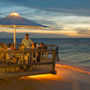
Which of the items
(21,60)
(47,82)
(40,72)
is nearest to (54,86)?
(47,82)

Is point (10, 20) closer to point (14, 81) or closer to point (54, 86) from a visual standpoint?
point (14, 81)

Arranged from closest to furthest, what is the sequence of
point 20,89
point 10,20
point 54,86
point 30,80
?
point 20,89 → point 54,86 → point 30,80 → point 10,20

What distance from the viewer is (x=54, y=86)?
758cm

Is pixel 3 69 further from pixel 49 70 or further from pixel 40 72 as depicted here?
pixel 49 70

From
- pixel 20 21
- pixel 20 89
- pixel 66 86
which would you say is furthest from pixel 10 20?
pixel 66 86

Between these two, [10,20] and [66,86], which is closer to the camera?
[66,86]

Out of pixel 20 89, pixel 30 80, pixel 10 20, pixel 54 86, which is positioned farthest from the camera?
pixel 10 20

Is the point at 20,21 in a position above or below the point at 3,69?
above

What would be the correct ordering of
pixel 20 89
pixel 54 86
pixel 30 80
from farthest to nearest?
pixel 30 80 → pixel 54 86 → pixel 20 89

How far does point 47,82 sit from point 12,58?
2554mm

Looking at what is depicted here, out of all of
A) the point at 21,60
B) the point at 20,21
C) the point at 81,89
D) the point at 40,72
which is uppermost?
the point at 20,21

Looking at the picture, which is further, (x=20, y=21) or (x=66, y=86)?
(x=20, y=21)

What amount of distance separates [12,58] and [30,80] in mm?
1955

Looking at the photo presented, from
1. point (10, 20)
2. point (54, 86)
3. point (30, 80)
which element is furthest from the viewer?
point (10, 20)
